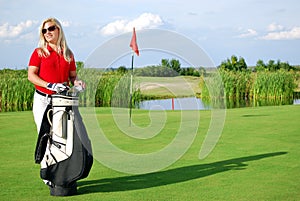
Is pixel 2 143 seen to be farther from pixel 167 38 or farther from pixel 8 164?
pixel 167 38

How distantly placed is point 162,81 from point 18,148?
241 centimetres

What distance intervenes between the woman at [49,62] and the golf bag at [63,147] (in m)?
0.11

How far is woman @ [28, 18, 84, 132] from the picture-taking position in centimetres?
471

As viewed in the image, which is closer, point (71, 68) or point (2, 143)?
point (71, 68)

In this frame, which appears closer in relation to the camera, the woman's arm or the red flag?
the woman's arm

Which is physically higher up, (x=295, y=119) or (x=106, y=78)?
(x=106, y=78)

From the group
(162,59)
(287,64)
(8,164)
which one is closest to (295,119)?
(162,59)

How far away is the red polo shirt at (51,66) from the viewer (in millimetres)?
4707

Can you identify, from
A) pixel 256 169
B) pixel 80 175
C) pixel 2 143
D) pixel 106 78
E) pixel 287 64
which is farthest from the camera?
pixel 287 64

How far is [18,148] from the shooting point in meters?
7.66

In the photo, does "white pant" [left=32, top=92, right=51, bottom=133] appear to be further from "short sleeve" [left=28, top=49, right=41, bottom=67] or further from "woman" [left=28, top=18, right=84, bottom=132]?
"short sleeve" [left=28, top=49, right=41, bottom=67]

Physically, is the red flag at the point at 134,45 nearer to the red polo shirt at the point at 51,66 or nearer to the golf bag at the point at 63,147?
the red polo shirt at the point at 51,66

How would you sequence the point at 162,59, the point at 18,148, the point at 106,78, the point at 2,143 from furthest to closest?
1. the point at 106,78
2. the point at 2,143
3. the point at 18,148
4. the point at 162,59

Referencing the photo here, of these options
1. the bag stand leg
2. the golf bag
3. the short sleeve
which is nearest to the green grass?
the bag stand leg
